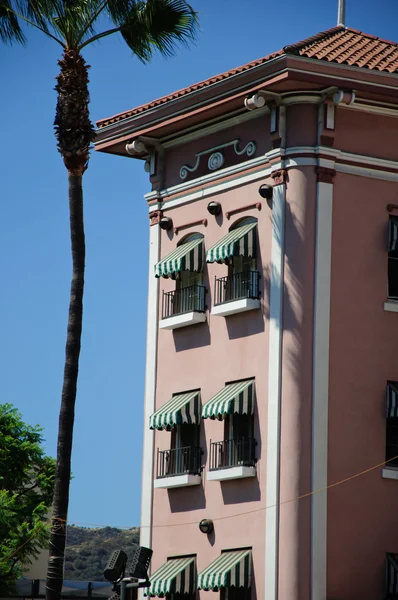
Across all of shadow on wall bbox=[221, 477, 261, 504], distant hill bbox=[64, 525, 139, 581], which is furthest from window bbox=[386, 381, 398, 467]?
distant hill bbox=[64, 525, 139, 581]

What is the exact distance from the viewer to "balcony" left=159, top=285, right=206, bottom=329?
34188 mm

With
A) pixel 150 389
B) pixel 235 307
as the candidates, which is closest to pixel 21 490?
pixel 150 389

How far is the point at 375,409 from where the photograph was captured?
105ft

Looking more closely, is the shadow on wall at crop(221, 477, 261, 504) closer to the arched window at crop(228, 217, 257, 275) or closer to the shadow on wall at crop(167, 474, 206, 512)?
the shadow on wall at crop(167, 474, 206, 512)

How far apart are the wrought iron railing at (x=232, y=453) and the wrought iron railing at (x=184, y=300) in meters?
3.25

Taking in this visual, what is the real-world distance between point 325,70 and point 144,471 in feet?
34.0

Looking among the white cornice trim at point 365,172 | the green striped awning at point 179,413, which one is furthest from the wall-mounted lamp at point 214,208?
the green striped awning at point 179,413

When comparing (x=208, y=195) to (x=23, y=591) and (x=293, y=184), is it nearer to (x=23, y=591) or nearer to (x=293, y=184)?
(x=293, y=184)

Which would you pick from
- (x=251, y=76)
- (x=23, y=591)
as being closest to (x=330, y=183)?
(x=251, y=76)

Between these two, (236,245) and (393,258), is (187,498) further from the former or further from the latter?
(393,258)

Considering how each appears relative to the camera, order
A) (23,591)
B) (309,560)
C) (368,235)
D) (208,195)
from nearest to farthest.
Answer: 1. (309,560)
2. (368,235)
3. (208,195)
4. (23,591)

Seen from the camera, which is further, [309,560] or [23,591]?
[23,591]

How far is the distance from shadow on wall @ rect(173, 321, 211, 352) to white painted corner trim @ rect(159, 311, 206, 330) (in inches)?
5.8

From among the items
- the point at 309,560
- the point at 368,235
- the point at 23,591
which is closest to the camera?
the point at 309,560
